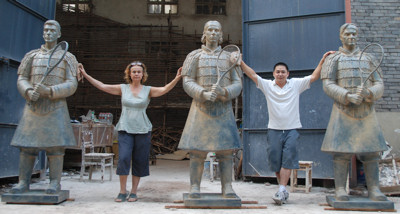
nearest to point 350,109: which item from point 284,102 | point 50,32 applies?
point 284,102

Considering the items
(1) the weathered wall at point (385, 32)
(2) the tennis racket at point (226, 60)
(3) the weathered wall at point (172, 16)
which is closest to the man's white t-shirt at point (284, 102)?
(2) the tennis racket at point (226, 60)

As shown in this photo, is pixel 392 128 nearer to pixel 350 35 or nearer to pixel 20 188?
pixel 350 35

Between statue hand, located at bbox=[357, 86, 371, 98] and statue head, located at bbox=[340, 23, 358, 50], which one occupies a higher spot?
statue head, located at bbox=[340, 23, 358, 50]

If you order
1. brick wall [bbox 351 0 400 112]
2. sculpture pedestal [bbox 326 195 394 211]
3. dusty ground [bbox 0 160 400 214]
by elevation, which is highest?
brick wall [bbox 351 0 400 112]

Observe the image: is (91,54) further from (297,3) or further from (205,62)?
(205,62)

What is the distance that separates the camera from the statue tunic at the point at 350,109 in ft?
12.2

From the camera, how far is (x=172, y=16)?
14.6 meters

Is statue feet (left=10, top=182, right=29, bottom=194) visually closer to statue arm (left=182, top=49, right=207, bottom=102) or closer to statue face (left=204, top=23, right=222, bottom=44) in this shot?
statue arm (left=182, top=49, right=207, bottom=102)

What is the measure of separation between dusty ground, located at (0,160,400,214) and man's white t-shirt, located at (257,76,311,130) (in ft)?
3.22

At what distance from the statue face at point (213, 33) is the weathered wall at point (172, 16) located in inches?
413

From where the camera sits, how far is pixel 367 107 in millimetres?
3805

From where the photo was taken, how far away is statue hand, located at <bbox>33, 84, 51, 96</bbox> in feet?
12.0

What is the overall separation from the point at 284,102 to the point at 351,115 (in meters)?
0.78

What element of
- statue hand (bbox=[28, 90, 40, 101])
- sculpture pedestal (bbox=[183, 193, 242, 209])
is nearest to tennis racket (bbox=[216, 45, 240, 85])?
sculpture pedestal (bbox=[183, 193, 242, 209])
